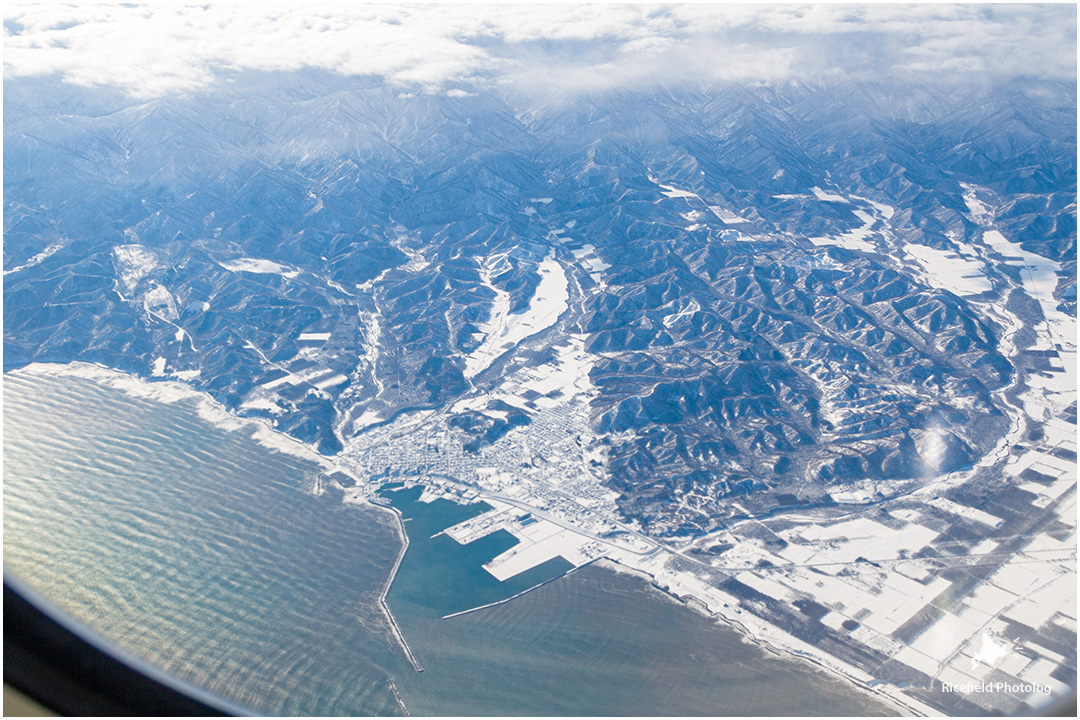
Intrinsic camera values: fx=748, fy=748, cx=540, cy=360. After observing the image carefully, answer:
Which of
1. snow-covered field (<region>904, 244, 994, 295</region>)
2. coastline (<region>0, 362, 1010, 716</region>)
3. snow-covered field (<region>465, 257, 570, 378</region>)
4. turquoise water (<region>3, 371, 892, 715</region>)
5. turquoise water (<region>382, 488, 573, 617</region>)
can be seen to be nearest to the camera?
turquoise water (<region>3, 371, 892, 715</region>)

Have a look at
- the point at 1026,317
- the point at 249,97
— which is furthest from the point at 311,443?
the point at 249,97

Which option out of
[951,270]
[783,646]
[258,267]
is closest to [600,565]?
[783,646]

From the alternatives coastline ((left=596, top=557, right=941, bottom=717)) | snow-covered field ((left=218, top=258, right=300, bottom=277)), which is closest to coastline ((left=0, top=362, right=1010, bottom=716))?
coastline ((left=596, top=557, right=941, bottom=717))

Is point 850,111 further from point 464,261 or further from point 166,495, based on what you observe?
point 166,495

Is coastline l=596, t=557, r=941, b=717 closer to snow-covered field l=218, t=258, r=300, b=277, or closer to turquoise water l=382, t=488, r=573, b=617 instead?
turquoise water l=382, t=488, r=573, b=617

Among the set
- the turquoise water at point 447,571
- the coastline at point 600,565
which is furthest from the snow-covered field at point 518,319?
the turquoise water at point 447,571

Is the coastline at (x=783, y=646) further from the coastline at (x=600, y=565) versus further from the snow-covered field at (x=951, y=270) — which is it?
the snow-covered field at (x=951, y=270)

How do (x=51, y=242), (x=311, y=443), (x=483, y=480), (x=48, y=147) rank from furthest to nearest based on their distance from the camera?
(x=48, y=147), (x=51, y=242), (x=311, y=443), (x=483, y=480)

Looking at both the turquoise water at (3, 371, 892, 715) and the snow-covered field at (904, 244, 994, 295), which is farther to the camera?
the snow-covered field at (904, 244, 994, 295)

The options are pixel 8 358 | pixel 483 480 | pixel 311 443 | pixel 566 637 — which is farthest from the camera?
pixel 8 358
